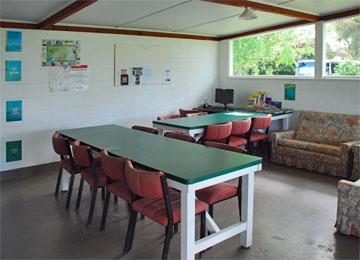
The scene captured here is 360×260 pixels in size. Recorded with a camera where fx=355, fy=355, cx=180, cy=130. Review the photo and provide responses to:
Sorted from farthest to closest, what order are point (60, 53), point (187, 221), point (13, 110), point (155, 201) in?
point (60, 53) → point (13, 110) → point (155, 201) → point (187, 221)

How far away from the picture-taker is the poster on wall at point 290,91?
6203 millimetres

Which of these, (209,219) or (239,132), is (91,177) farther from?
(239,132)

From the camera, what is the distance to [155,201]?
2.79m

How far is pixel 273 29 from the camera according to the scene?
6395mm

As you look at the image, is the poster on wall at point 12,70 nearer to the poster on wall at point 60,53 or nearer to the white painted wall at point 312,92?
the poster on wall at point 60,53

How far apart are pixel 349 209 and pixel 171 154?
5.45 ft

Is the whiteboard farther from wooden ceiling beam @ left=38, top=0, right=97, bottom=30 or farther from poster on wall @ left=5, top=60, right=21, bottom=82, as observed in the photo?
poster on wall @ left=5, top=60, right=21, bottom=82

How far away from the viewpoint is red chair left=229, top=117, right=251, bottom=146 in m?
5.00

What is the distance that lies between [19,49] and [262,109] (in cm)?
404

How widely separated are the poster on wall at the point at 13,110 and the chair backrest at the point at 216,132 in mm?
2763

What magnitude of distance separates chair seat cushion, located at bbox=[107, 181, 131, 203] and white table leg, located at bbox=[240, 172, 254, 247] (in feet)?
3.11

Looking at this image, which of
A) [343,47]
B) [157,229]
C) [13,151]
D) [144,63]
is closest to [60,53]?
[144,63]

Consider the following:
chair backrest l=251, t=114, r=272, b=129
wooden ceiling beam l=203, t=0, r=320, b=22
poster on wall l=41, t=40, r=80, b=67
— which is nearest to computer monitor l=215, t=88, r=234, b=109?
chair backrest l=251, t=114, r=272, b=129

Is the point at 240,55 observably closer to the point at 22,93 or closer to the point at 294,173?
the point at 294,173
